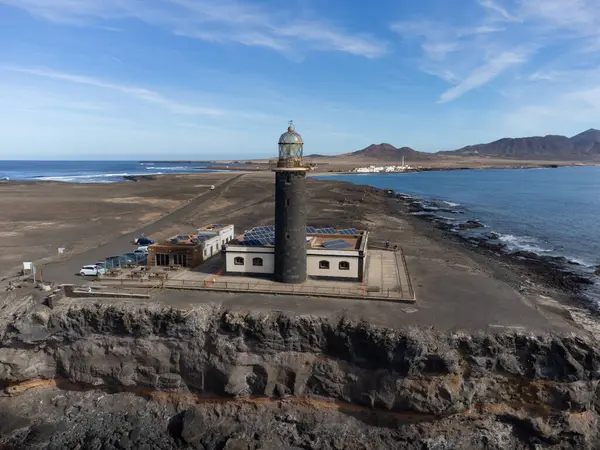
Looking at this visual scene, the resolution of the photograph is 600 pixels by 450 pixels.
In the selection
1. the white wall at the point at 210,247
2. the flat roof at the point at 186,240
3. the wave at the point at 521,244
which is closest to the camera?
the white wall at the point at 210,247

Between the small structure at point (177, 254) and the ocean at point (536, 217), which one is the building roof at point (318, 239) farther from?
the ocean at point (536, 217)

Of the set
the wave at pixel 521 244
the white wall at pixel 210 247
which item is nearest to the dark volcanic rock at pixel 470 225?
the wave at pixel 521 244

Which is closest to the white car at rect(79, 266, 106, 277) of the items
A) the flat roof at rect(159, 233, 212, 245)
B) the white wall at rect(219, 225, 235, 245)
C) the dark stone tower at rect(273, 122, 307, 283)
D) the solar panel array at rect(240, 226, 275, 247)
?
the flat roof at rect(159, 233, 212, 245)

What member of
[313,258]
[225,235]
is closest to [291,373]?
[313,258]

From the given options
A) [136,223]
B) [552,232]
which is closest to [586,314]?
[552,232]

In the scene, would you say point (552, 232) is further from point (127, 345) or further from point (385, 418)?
point (127, 345)

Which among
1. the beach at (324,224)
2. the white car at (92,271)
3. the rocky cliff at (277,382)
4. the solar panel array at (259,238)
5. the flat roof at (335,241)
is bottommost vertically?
the rocky cliff at (277,382)
